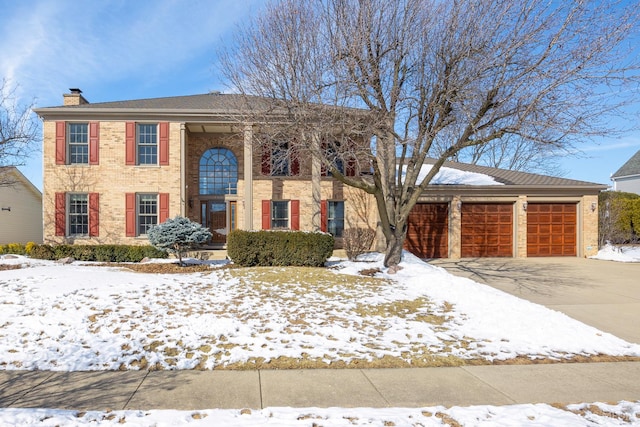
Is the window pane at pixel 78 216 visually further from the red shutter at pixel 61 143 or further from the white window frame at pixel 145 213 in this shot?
the white window frame at pixel 145 213

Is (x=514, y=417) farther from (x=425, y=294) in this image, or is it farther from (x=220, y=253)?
(x=220, y=253)

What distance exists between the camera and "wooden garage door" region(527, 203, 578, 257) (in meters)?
16.4

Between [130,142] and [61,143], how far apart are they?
105 inches

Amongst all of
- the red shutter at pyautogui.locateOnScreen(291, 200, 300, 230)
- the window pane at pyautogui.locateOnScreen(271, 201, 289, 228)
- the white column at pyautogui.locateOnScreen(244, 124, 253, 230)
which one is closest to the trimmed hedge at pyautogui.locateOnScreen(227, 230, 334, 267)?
the white column at pyautogui.locateOnScreen(244, 124, 253, 230)

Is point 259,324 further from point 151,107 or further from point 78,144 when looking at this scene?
point 78,144

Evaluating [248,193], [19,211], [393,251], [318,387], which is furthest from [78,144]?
[318,387]

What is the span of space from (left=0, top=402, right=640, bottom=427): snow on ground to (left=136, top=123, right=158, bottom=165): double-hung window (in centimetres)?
1352

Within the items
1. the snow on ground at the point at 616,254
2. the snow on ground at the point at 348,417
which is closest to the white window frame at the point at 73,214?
the snow on ground at the point at 348,417

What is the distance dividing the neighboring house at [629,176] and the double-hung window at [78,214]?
39.9 meters

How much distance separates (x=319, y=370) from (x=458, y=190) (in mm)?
13026

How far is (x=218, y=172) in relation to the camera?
17.1 meters

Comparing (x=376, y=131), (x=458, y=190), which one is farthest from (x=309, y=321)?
(x=458, y=190)

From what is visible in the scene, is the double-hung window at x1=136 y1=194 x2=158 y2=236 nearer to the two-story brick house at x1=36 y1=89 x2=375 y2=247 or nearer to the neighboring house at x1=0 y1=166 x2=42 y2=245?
the two-story brick house at x1=36 y1=89 x2=375 y2=247

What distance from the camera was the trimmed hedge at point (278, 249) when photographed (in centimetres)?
1117
